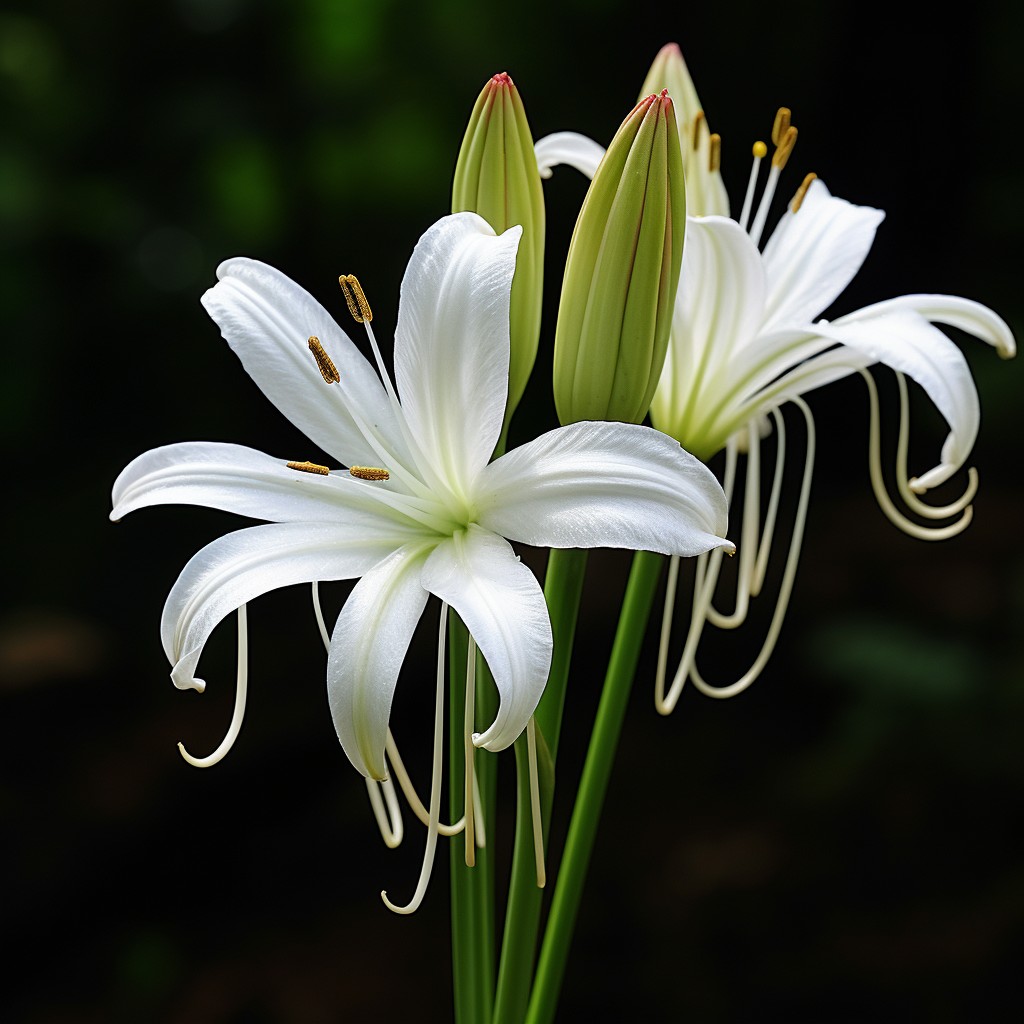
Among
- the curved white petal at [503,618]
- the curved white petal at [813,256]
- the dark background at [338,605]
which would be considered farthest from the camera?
the dark background at [338,605]

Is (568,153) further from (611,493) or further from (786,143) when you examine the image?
(611,493)

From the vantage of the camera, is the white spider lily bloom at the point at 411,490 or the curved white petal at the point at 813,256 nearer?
the white spider lily bloom at the point at 411,490

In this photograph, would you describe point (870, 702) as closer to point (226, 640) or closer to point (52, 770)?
point (226, 640)

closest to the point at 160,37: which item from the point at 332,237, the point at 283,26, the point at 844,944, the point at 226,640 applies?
the point at 283,26

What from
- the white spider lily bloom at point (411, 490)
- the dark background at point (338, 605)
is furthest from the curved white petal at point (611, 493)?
the dark background at point (338, 605)

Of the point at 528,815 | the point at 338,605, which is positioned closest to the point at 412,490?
the point at 528,815

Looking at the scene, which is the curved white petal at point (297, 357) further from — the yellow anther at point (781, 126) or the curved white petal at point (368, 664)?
the yellow anther at point (781, 126)

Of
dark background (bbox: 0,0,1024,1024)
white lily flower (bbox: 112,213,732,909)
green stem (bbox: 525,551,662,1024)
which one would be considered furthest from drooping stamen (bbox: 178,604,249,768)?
dark background (bbox: 0,0,1024,1024)
